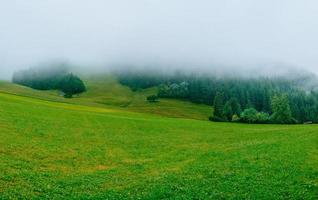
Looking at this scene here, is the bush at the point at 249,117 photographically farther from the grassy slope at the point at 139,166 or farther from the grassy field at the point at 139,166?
the grassy field at the point at 139,166

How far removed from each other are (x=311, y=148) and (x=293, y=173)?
17.5 metres

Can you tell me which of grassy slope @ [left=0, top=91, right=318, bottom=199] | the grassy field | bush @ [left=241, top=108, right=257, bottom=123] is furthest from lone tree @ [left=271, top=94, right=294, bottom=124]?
the grassy field

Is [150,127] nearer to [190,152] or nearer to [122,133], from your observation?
[122,133]

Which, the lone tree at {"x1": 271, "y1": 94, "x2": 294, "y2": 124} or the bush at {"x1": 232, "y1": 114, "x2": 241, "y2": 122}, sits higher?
the lone tree at {"x1": 271, "y1": 94, "x2": 294, "y2": 124}

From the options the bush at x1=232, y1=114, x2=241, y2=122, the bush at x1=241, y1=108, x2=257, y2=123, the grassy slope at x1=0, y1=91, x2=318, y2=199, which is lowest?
the bush at x1=232, y1=114, x2=241, y2=122

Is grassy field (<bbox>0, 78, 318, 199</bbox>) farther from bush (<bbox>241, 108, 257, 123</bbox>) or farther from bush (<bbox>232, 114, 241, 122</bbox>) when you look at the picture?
bush (<bbox>232, 114, 241, 122</bbox>)

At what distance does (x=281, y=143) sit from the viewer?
59.2 meters

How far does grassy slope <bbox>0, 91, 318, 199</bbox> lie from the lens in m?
31.0

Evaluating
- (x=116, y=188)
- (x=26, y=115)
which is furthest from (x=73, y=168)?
(x=26, y=115)

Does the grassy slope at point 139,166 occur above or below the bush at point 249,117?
above

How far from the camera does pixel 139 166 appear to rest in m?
41.4

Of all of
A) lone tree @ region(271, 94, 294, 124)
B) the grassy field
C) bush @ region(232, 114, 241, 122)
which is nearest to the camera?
the grassy field

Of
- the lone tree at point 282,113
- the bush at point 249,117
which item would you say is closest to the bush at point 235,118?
the bush at point 249,117

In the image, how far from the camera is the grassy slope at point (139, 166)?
31.0 metres
